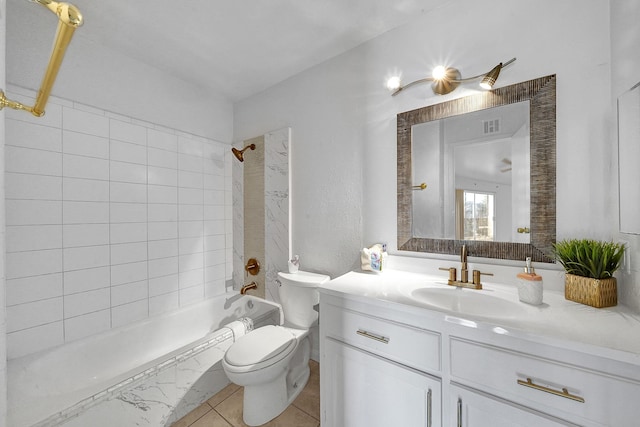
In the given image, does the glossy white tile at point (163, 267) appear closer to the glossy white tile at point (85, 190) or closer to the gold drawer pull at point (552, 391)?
the glossy white tile at point (85, 190)

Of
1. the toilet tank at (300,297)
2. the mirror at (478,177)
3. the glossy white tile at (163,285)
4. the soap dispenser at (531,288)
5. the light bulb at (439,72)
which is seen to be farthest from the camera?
the glossy white tile at (163,285)

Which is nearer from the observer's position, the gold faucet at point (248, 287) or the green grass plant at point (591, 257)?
the green grass plant at point (591, 257)

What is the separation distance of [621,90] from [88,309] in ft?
9.83

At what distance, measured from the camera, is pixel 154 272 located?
2.01 meters

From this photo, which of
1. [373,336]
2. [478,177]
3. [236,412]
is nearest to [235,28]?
[478,177]

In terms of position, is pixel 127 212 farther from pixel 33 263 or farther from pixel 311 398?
pixel 311 398

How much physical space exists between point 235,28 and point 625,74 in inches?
74.8

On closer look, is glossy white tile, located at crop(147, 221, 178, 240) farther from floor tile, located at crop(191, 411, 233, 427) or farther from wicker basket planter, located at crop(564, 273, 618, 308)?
wicker basket planter, located at crop(564, 273, 618, 308)

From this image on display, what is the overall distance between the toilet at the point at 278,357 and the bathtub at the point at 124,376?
1.06ft

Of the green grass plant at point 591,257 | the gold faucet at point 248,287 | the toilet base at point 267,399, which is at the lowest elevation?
the toilet base at point 267,399

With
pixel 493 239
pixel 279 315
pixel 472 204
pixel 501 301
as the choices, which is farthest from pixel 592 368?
pixel 279 315

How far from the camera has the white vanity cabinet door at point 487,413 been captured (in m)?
0.76

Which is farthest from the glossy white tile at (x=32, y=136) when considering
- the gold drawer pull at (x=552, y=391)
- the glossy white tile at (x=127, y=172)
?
the gold drawer pull at (x=552, y=391)

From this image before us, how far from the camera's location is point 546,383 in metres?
0.74
